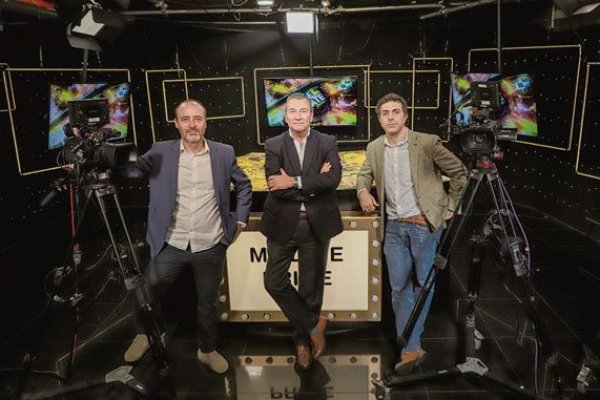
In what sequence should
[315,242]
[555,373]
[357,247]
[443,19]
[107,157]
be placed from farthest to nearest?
[443,19] < [357,247] < [315,242] < [555,373] < [107,157]

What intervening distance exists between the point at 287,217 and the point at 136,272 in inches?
37.9

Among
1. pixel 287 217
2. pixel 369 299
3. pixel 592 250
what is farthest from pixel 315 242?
pixel 592 250

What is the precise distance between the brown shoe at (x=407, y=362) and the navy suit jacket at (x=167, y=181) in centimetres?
135

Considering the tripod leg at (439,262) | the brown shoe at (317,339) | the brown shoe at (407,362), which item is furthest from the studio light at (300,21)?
the brown shoe at (407,362)

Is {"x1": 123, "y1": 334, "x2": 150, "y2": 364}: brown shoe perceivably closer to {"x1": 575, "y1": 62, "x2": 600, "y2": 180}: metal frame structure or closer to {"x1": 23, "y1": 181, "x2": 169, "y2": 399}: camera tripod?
{"x1": 23, "y1": 181, "x2": 169, "y2": 399}: camera tripod

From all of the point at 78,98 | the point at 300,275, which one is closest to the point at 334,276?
the point at 300,275

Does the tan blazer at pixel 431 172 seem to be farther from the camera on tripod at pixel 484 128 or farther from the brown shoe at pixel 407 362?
the brown shoe at pixel 407 362

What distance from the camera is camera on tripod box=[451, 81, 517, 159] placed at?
259 centimetres

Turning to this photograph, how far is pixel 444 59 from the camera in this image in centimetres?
662

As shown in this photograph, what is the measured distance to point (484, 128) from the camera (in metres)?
2.59

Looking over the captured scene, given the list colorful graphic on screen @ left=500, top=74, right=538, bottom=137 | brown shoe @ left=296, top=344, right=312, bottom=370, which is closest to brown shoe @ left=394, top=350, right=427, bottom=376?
brown shoe @ left=296, top=344, right=312, bottom=370

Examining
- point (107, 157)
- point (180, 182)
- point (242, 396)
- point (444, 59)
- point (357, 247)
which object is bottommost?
point (242, 396)

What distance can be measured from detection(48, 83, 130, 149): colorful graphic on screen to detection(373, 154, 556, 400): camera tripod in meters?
3.96

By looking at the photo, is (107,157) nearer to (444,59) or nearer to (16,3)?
(16,3)
